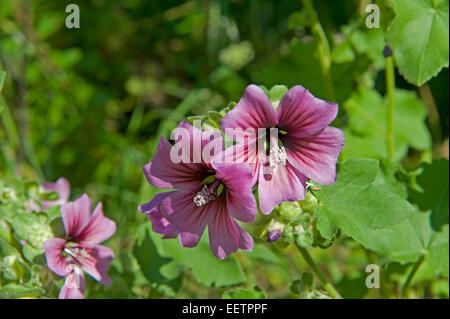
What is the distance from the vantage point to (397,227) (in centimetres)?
187

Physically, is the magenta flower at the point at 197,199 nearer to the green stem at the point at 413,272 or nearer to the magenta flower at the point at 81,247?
the magenta flower at the point at 81,247

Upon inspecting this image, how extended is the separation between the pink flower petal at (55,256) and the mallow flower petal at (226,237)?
0.46 meters

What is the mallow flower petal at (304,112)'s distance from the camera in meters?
1.26

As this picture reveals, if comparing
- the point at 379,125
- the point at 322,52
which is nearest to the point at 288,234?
the point at 322,52

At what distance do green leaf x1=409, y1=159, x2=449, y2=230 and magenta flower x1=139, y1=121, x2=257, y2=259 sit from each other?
0.85 m

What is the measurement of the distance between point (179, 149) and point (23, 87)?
5.47 feet

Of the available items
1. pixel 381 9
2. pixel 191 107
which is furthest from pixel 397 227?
pixel 191 107

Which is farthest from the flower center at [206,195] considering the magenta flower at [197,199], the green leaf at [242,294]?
the green leaf at [242,294]

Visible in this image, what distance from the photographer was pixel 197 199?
1.38 meters

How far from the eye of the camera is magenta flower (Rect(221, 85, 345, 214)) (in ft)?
4.11
